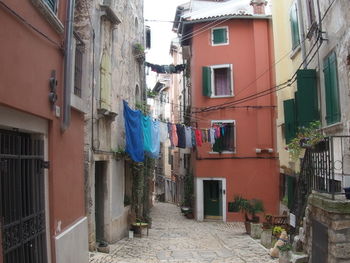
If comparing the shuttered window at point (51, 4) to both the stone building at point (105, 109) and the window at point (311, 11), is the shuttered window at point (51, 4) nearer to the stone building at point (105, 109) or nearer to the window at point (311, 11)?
the stone building at point (105, 109)

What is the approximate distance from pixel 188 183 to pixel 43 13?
20.5 meters

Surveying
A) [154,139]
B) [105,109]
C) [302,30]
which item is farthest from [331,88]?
[154,139]

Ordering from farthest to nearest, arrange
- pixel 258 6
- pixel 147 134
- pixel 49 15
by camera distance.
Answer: pixel 258 6, pixel 147 134, pixel 49 15

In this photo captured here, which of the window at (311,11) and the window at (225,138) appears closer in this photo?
the window at (311,11)

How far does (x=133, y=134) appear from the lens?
1498 centimetres

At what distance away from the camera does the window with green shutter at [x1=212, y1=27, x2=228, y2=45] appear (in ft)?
79.1

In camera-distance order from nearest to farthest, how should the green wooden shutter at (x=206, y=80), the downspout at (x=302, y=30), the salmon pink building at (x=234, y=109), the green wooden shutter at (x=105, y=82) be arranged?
the downspout at (x=302, y=30)
the green wooden shutter at (x=105, y=82)
the salmon pink building at (x=234, y=109)
the green wooden shutter at (x=206, y=80)

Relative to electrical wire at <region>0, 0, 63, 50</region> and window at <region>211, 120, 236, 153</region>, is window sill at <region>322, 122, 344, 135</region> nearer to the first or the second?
electrical wire at <region>0, 0, 63, 50</region>

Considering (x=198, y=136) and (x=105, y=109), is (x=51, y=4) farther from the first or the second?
(x=198, y=136)

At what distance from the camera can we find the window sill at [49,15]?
18.9ft

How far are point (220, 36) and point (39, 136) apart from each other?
1922 centimetres

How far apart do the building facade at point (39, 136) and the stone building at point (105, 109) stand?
1.56 meters

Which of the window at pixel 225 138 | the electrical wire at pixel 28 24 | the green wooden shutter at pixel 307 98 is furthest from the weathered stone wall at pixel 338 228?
the window at pixel 225 138

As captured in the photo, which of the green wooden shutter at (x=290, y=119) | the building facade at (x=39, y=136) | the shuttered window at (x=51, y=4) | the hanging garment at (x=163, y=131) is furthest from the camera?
the hanging garment at (x=163, y=131)
